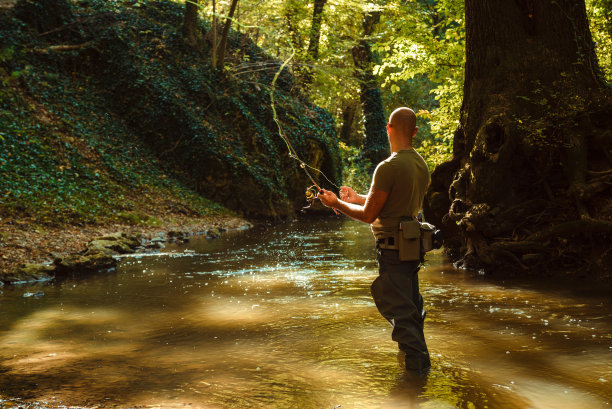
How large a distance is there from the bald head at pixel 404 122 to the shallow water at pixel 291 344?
1975 mm

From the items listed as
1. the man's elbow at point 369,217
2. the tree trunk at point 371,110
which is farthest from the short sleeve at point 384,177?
the tree trunk at point 371,110

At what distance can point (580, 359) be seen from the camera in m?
4.52

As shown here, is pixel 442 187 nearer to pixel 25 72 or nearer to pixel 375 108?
pixel 25 72

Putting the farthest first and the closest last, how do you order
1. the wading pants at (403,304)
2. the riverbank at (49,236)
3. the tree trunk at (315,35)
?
the tree trunk at (315,35)
the riverbank at (49,236)
the wading pants at (403,304)

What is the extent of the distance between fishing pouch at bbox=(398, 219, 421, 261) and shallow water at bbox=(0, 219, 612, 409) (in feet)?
3.08

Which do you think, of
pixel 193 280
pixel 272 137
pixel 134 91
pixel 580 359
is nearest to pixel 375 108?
pixel 272 137

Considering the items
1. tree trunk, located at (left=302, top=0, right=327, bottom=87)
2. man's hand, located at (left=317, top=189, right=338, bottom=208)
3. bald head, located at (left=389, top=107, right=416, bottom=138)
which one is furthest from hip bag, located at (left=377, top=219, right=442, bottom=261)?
tree trunk, located at (left=302, top=0, right=327, bottom=87)

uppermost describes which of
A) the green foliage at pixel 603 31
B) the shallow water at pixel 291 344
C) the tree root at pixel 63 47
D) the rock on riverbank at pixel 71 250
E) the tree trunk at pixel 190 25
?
the tree trunk at pixel 190 25

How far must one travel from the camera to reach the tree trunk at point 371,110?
103 feet

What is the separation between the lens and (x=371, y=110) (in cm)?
3177

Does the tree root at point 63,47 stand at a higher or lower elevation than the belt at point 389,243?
higher

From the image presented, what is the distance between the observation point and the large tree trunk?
8.13m

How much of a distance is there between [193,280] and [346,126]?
3048 cm

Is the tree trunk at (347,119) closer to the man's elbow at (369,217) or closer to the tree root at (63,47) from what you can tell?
the tree root at (63,47)
